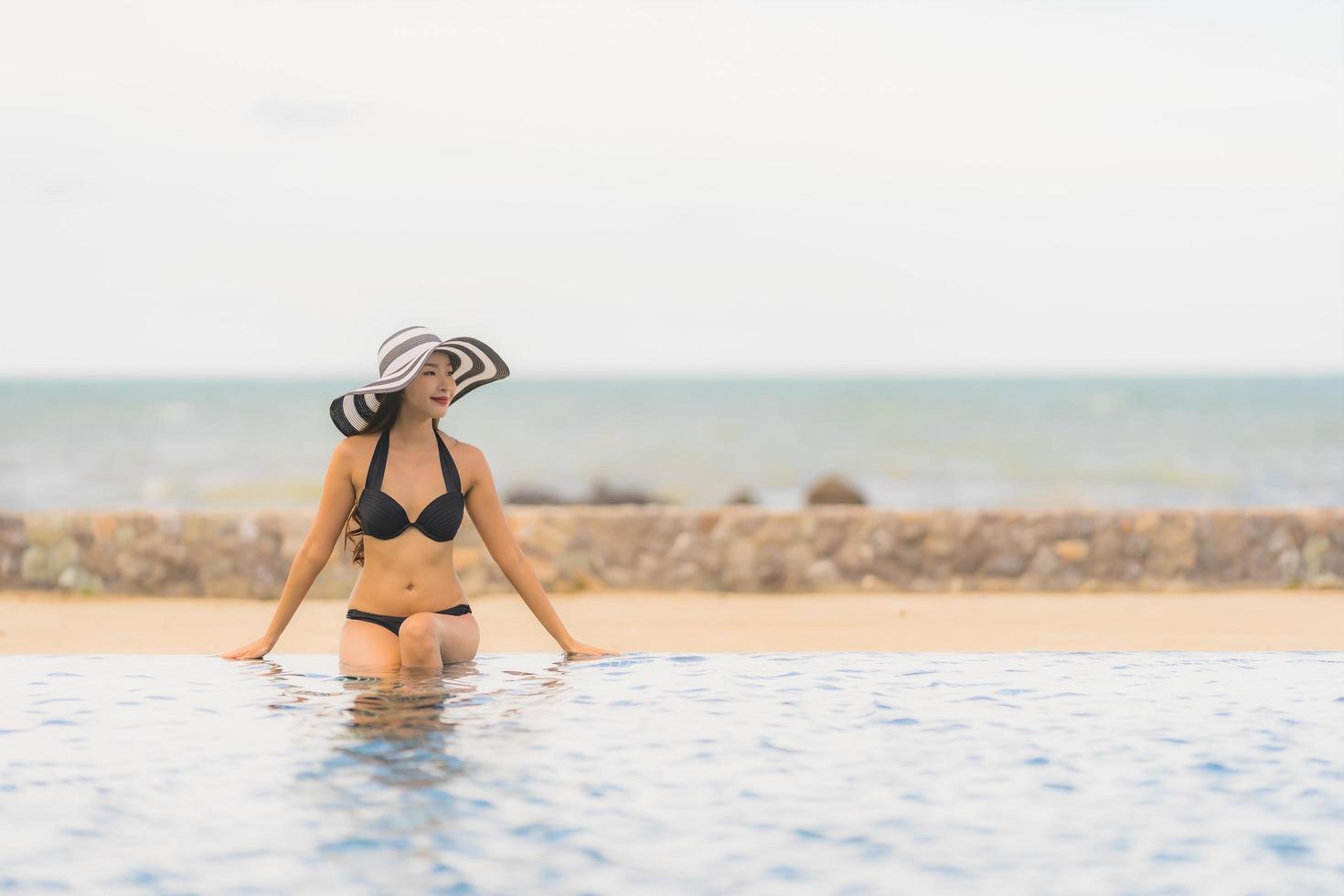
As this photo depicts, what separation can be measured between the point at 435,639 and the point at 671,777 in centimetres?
158

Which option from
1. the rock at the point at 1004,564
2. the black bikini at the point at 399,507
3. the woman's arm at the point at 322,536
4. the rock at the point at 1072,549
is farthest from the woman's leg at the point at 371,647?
the rock at the point at 1072,549

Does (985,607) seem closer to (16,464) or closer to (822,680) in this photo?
(822,680)

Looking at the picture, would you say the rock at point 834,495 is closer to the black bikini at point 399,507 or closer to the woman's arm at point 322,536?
the black bikini at point 399,507

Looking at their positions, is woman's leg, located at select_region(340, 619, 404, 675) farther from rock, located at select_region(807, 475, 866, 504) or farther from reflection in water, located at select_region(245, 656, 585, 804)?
rock, located at select_region(807, 475, 866, 504)

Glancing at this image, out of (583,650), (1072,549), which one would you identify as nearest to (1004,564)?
(1072,549)

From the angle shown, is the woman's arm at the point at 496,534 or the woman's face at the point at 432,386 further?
the woman's arm at the point at 496,534

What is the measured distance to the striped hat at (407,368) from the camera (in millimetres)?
5641

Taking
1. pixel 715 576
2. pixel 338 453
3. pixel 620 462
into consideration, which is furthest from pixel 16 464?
pixel 338 453

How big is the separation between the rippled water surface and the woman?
8.0 inches

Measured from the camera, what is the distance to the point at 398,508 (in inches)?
230

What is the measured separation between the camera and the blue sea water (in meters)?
34.4

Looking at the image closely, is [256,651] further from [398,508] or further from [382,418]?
[382,418]

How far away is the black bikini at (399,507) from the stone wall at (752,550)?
181 inches

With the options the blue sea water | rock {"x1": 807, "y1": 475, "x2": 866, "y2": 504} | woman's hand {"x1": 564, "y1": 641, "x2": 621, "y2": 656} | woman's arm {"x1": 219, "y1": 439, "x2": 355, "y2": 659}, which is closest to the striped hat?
woman's arm {"x1": 219, "y1": 439, "x2": 355, "y2": 659}
